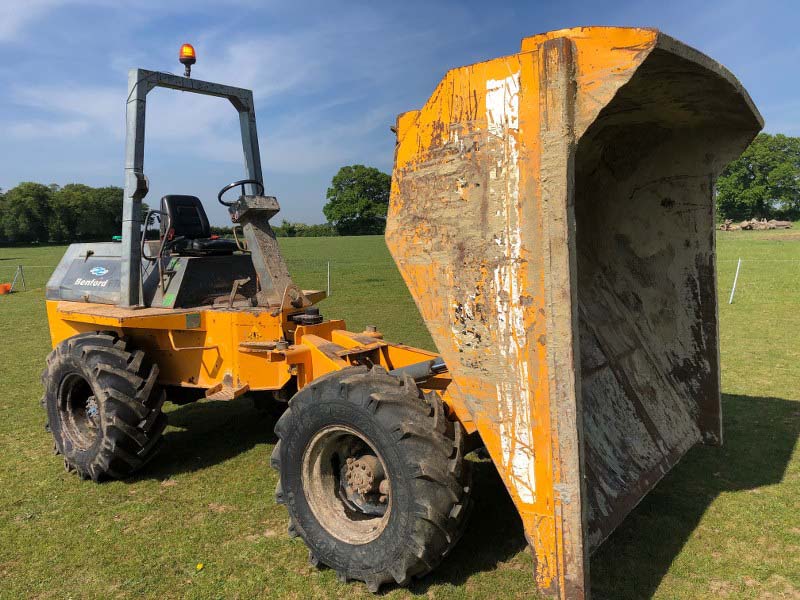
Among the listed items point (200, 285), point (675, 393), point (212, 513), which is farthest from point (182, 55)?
point (675, 393)

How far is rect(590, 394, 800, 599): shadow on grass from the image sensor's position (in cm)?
347

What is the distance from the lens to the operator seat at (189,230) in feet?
18.2

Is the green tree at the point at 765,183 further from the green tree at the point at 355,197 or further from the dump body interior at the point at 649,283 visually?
the dump body interior at the point at 649,283

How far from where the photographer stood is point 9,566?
3.81 meters

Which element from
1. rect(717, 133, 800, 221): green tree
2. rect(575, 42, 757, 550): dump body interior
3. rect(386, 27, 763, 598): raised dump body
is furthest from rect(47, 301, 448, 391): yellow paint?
rect(717, 133, 800, 221): green tree

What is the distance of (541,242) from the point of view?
268 centimetres

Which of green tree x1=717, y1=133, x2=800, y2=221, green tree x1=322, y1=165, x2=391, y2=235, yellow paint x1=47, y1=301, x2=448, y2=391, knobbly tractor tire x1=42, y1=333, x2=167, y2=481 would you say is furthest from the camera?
green tree x1=322, y1=165, x2=391, y2=235

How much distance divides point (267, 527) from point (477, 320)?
7.84ft

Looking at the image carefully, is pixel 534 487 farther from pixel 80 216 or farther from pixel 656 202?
pixel 80 216

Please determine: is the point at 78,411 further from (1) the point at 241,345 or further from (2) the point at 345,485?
(2) the point at 345,485

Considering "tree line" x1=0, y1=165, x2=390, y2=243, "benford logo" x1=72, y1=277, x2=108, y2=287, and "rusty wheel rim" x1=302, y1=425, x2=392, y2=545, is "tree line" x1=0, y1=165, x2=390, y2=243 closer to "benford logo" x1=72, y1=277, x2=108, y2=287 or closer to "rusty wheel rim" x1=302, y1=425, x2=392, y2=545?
"benford logo" x1=72, y1=277, x2=108, y2=287

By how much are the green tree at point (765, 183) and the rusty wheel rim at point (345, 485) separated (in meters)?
81.9

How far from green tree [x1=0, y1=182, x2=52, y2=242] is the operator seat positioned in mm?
73441

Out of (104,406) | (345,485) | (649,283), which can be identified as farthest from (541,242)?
(104,406)
